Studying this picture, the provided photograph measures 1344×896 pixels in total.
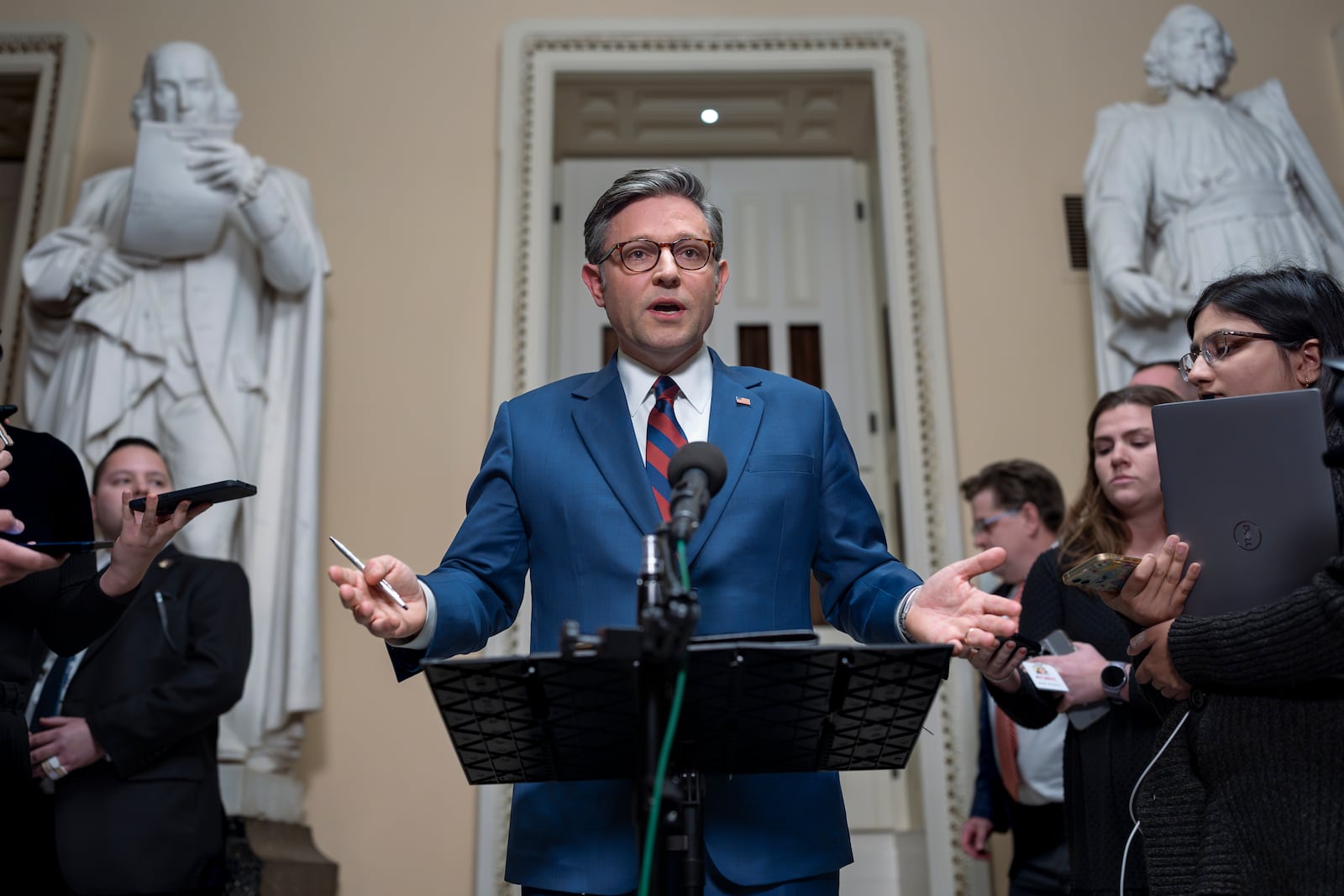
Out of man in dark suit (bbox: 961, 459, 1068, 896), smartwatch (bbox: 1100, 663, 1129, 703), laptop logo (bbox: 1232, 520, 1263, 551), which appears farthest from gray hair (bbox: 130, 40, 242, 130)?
laptop logo (bbox: 1232, 520, 1263, 551)

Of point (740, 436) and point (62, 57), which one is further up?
point (62, 57)

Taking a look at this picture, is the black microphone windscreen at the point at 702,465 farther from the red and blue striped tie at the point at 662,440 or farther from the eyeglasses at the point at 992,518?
the eyeglasses at the point at 992,518

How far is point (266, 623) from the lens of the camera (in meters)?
4.64

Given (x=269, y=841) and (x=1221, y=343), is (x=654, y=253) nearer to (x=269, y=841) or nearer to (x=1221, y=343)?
(x=1221, y=343)

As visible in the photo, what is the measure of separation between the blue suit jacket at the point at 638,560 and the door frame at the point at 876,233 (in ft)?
9.50

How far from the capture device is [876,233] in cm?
623

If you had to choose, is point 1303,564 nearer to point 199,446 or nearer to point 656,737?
point 656,737

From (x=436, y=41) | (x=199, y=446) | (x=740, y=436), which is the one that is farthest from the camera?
(x=436, y=41)

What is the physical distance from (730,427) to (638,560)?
0.28 m

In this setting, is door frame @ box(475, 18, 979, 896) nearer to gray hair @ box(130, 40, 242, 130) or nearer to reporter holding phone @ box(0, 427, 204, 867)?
gray hair @ box(130, 40, 242, 130)

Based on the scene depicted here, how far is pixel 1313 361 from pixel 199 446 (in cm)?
374

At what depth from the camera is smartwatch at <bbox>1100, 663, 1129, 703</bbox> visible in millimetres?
2625

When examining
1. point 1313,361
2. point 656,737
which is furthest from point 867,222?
point 656,737

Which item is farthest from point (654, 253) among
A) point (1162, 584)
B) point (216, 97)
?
point (216, 97)
